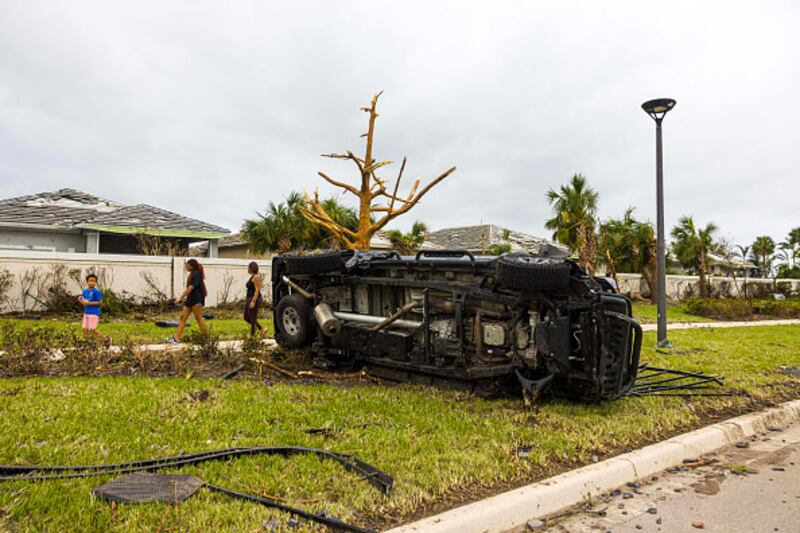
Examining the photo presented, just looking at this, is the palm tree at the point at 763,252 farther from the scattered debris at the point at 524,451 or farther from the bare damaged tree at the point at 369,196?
the scattered debris at the point at 524,451

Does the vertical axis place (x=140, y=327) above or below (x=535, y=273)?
below

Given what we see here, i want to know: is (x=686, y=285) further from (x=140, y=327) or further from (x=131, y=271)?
(x=140, y=327)

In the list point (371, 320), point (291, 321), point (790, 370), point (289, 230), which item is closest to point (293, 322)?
point (291, 321)

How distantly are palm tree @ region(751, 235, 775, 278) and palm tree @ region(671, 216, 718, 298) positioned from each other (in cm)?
3605

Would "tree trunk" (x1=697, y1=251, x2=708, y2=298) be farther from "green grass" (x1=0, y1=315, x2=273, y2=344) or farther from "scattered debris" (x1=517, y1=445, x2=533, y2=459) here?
"scattered debris" (x1=517, y1=445, x2=533, y2=459)

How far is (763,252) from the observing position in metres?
62.0

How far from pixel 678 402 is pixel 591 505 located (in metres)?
2.98

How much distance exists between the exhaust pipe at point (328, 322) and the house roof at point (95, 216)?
50.5 ft

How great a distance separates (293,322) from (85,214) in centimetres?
1718

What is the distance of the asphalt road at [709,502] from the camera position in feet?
10.7

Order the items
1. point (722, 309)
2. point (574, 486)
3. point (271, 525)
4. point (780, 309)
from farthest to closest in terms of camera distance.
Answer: point (780, 309) → point (722, 309) → point (574, 486) → point (271, 525)

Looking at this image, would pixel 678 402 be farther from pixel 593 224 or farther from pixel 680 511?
pixel 593 224

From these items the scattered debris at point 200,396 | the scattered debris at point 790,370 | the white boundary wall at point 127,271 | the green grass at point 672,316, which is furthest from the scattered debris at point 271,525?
the green grass at point 672,316

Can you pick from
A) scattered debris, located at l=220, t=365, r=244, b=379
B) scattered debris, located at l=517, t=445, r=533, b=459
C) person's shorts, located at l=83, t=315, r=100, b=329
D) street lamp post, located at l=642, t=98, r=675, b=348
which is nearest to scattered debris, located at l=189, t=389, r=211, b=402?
scattered debris, located at l=220, t=365, r=244, b=379
